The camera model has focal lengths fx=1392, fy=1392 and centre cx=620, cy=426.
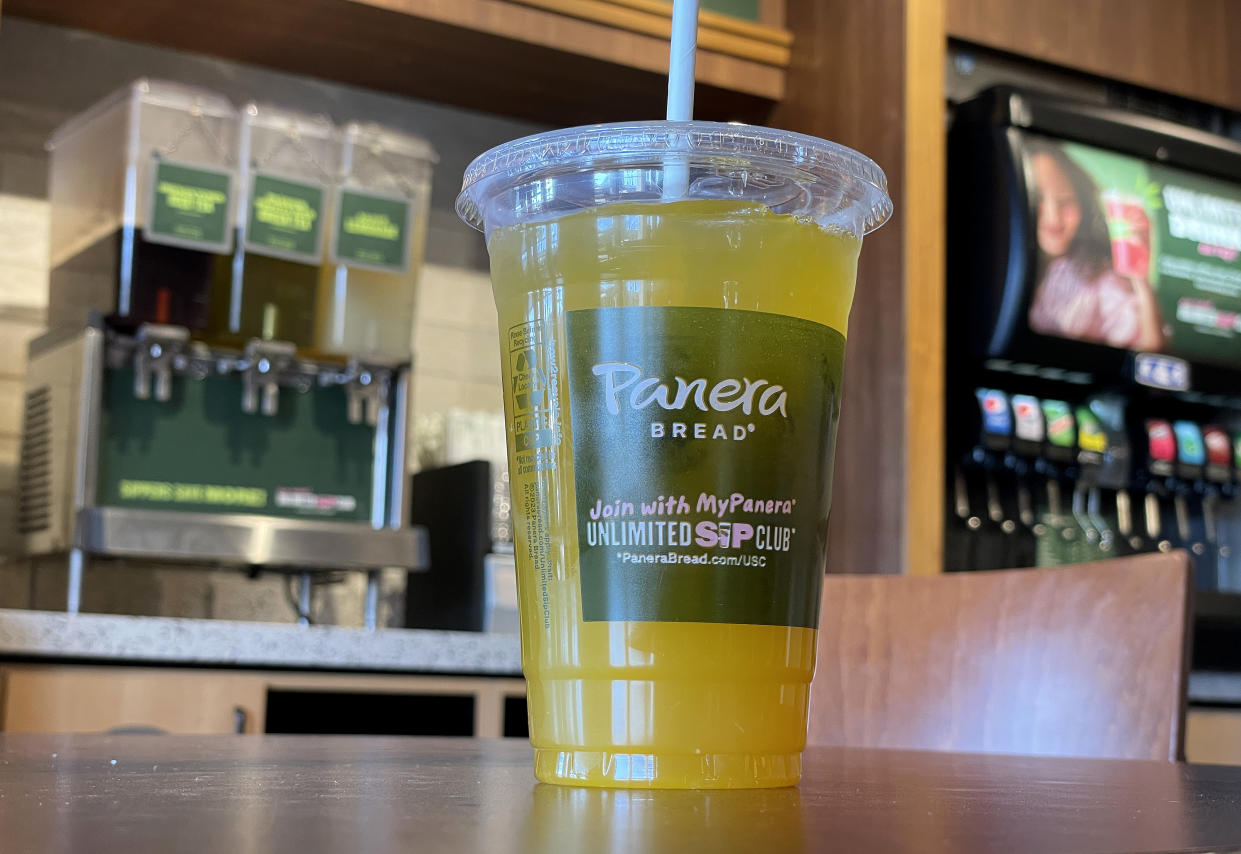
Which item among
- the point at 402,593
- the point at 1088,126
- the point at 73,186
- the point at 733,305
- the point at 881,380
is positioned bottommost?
the point at 402,593

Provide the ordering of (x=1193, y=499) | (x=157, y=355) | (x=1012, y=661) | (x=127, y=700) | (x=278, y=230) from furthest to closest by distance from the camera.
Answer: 1. (x=1193, y=499)
2. (x=278, y=230)
3. (x=157, y=355)
4. (x=127, y=700)
5. (x=1012, y=661)

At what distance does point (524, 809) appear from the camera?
1.09 feet

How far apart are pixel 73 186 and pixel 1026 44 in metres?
1.61

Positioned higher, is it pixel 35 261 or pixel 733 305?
pixel 35 261

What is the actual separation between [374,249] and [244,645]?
0.64 metres

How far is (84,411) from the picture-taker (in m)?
1.75

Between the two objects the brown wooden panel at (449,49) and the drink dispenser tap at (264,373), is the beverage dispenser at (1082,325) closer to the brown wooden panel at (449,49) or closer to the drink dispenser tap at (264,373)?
the brown wooden panel at (449,49)

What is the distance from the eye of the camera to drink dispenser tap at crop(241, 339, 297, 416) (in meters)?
1.84

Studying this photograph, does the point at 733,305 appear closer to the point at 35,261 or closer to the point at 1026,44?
the point at 35,261

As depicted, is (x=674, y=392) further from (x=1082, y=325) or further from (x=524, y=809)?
(x=1082, y=325)

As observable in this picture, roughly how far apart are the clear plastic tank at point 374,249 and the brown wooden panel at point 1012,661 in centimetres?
95

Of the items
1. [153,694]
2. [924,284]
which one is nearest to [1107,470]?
[924,284]

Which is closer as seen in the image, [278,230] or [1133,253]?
[278,230]

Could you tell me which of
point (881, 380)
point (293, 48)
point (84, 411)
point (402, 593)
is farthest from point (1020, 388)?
point (84, 411)
